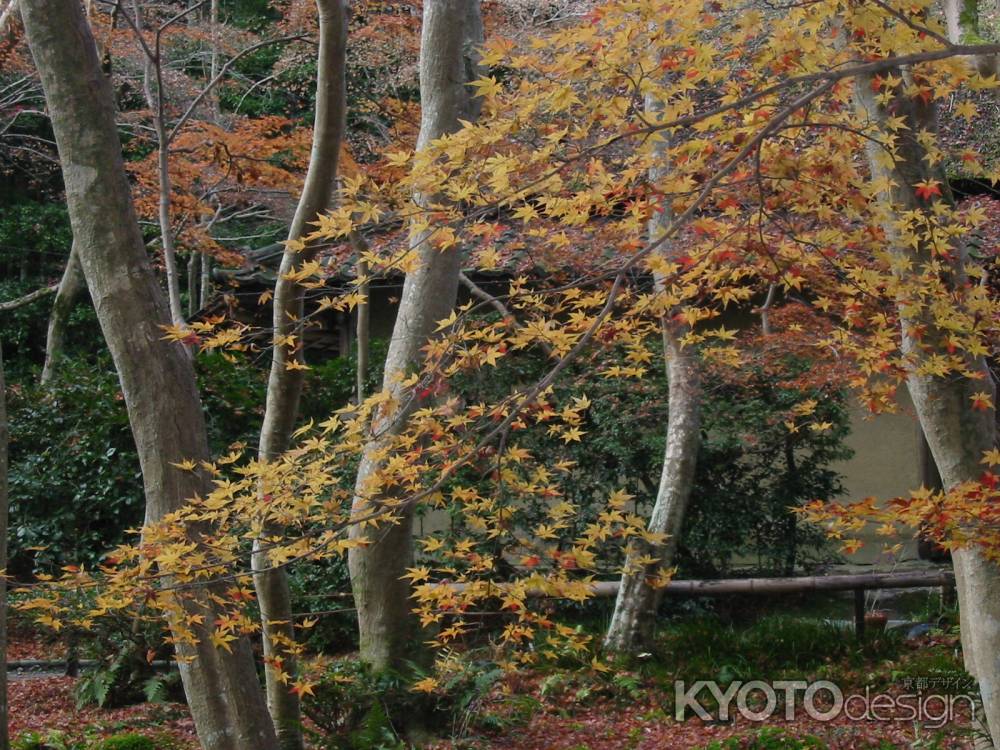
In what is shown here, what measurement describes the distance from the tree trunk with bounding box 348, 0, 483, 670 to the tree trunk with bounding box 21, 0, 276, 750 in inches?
72.1

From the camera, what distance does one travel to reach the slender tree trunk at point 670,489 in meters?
8.04

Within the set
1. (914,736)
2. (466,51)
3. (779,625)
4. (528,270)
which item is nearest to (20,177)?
(528,270)

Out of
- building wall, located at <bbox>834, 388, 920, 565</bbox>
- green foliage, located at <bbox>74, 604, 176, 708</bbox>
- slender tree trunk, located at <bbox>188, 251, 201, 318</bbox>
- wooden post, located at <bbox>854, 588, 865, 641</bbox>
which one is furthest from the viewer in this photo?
slender tree trunk, located at <bbox>188, 251, 201, 318</bbox>

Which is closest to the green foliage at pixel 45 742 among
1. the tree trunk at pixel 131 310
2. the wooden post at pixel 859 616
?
the tree trunk at pixel 131 310

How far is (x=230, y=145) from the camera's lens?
499 inches

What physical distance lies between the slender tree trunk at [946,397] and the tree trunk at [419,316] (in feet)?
9.06

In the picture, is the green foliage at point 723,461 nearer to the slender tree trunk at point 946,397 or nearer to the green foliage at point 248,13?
the slender tree trunk at point 946,397

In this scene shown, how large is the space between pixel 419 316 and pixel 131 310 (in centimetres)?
241

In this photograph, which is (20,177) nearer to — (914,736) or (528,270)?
(528,270)

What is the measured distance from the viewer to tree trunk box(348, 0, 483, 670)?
6.83 meters

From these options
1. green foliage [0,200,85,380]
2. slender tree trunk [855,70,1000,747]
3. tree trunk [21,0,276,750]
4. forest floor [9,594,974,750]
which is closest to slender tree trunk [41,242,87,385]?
green foliage [0,200,85,380]

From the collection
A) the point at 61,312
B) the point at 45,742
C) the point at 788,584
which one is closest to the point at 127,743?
the point at 45,742

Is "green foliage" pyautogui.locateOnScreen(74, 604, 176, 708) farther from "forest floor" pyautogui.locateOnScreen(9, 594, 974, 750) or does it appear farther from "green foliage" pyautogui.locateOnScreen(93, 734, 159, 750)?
"green foliage" pyautogui.locateOnScreen(93, 734, 159, 750)

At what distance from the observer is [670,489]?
8188mm
